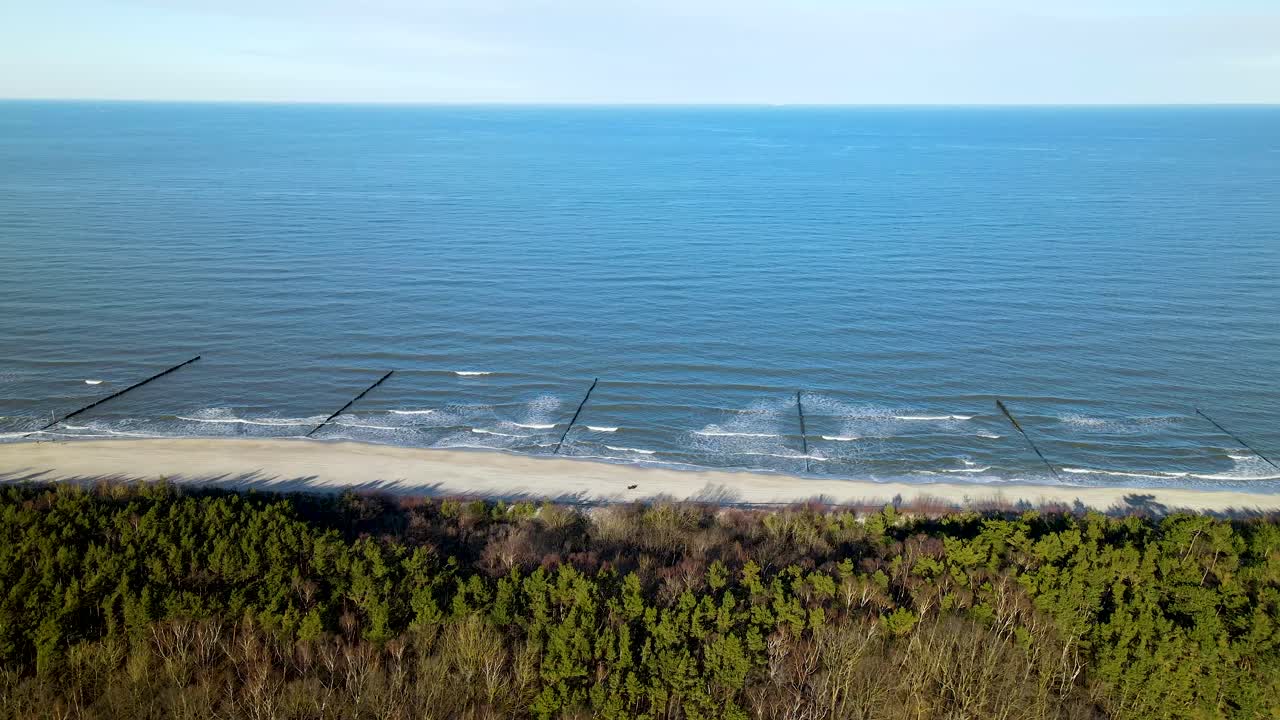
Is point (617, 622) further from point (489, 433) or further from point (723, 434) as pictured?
point (489, 433)

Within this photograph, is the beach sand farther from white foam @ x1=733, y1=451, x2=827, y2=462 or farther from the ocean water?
white foam @ x1=733, y1=451, x2=827, y2=462

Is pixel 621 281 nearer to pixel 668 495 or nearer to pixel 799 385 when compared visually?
pixel 799 385

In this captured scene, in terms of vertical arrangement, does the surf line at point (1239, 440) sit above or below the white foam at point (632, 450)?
above

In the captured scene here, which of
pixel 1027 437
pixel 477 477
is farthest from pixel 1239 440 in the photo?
pixel 477 477

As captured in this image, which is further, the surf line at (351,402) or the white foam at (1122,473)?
the surf line at (351,402)

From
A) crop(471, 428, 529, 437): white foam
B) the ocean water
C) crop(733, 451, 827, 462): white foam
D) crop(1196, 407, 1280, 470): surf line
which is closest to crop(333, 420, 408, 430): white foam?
the ocean water

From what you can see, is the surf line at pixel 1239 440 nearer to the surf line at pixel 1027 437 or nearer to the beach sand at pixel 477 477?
the beach sand at pixel 477 477

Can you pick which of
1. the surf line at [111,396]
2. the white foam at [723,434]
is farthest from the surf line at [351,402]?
the white foam at [723,434]
